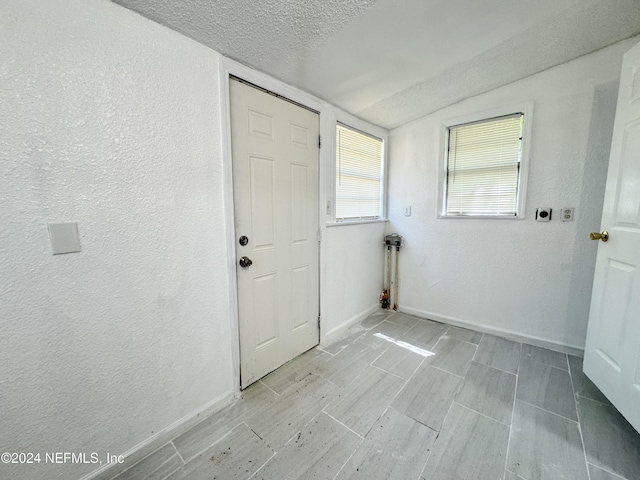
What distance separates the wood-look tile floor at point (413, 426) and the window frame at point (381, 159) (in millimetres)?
1284

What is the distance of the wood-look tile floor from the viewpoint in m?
1.20

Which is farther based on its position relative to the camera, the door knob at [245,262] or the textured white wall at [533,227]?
the textured white wall at [533,227]

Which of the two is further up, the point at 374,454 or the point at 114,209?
the point at 114,209

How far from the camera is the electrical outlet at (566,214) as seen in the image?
204 centimetres

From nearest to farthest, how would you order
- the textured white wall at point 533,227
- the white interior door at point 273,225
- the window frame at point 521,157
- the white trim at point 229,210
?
the white trim at point 229,210, the white interior door at point 273,225, the textured white wall at point 533,227, the window frame at point 521,157

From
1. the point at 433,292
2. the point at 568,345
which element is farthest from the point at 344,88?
the point at 568,345

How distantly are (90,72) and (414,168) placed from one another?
2.67 meters

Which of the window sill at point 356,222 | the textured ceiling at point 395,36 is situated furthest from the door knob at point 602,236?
the window sill at point 356,222

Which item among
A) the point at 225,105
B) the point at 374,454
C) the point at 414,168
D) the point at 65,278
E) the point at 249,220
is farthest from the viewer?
the point at 414,168

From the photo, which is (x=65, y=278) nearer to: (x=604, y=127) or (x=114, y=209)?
(x=114, y=209)

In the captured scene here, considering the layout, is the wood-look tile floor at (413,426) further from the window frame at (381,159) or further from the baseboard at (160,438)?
the window frame at (381,159)

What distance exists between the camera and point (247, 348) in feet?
5.70

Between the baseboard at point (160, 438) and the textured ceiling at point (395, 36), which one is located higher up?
the textured ceiling at point (395, 36)

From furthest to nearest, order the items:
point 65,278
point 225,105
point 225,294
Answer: point 225,294
point 225,105
point 65,278
